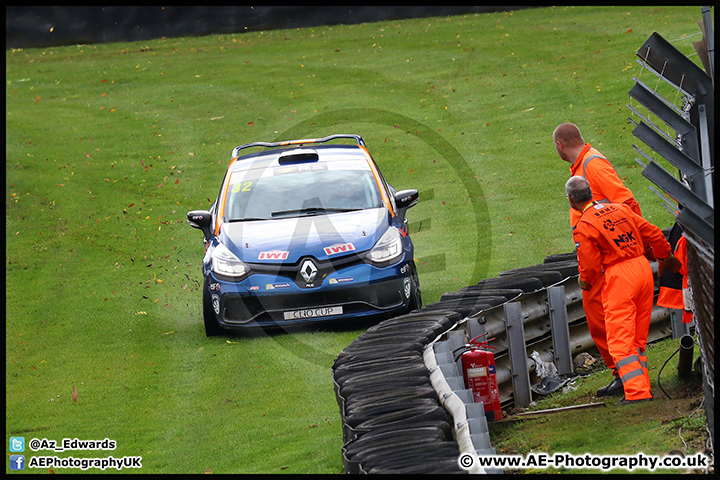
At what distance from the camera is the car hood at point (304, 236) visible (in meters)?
9.26

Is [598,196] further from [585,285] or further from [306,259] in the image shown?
[306,259]

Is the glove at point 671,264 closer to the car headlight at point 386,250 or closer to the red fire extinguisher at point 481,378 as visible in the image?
the red fire extinguisher at point 481,378

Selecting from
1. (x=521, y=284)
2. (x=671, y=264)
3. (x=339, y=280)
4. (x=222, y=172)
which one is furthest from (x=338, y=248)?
(x=222, y=172)

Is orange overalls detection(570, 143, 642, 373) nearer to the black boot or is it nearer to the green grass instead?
the black boot

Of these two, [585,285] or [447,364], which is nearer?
[447,364]

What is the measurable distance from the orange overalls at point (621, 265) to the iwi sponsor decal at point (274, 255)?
3525 millimetres

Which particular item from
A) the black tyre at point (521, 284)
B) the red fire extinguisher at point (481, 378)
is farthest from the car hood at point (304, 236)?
the red fire extinguisher at point (481, 378)

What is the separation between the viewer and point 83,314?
445 inches

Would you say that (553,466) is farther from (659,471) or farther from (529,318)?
(529,318)

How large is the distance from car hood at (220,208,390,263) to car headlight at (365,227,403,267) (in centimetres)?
7

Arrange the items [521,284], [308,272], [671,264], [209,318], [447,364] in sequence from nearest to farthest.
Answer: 1. [447,364]
2. [671,264]
3. [521,284]
4. [308,272]
5. [209,318]

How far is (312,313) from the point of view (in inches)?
363

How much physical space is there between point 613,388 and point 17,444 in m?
4.97
